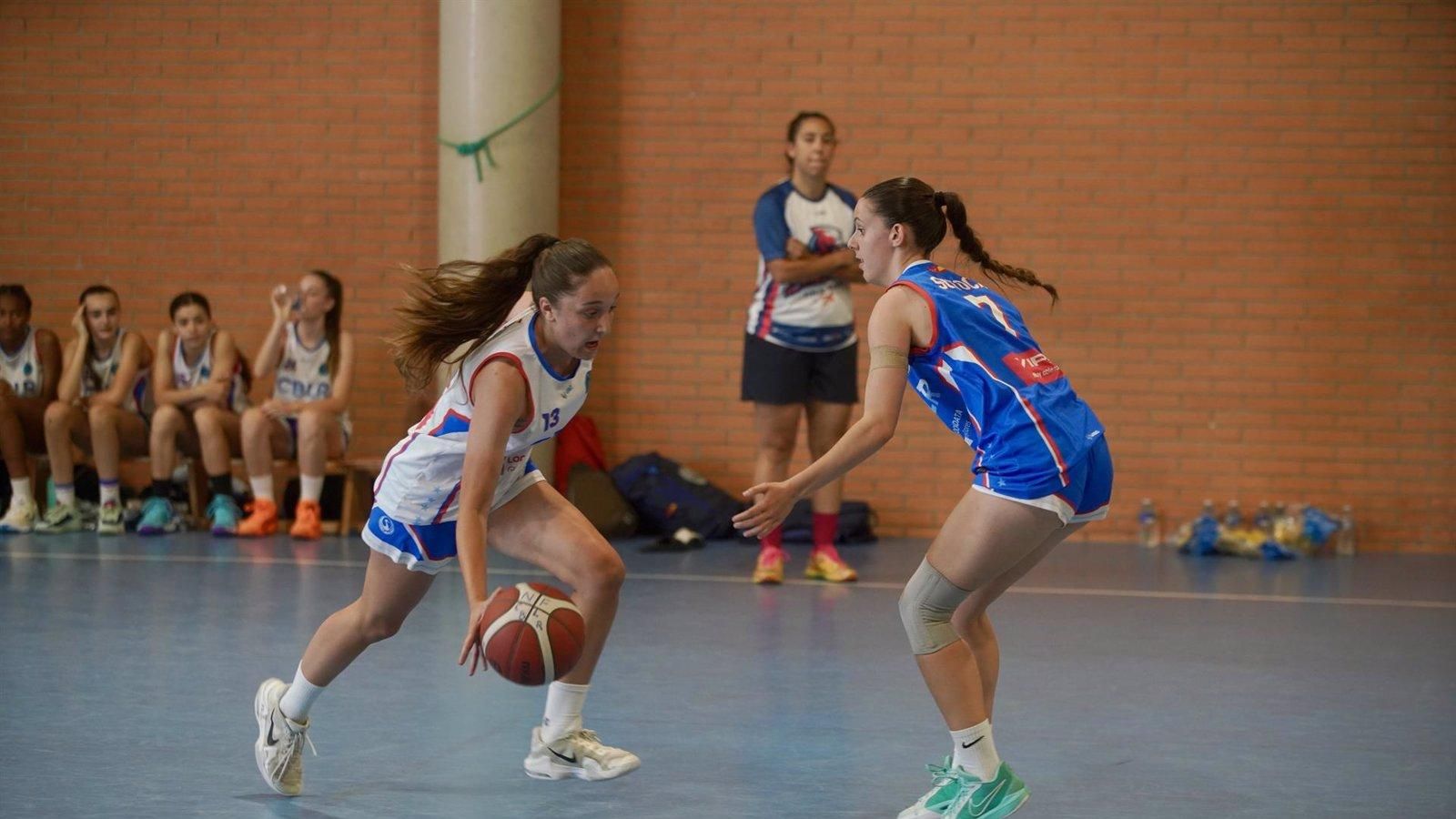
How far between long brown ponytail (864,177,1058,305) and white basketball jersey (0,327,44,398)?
635 cm

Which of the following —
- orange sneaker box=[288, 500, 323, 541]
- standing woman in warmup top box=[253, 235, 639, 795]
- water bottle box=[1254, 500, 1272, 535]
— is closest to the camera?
standing woman in warmup top box=[253, 235, 639, 795]

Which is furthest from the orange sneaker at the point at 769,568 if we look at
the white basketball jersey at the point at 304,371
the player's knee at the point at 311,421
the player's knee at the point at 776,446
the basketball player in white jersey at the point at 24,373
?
the basketball player in white jersey at the point at 24,373

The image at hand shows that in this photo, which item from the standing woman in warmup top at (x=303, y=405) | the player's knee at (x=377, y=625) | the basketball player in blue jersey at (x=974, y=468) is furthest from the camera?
the standing woman in warmup top at (x=303, y=405)

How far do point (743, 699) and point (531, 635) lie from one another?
1597 millimetres

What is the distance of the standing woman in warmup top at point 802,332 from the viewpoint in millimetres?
6867

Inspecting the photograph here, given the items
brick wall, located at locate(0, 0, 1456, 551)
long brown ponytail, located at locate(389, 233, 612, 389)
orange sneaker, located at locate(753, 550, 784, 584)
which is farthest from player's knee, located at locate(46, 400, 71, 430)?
long brown ponytail, located at locate(389, 233, 612, 389)

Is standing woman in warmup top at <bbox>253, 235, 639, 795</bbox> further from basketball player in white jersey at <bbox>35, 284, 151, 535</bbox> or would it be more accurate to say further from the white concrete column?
basketball player in white jersey at <bbox>35, 284, 151, 535</bbox>

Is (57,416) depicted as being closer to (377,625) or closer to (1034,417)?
(377,625)

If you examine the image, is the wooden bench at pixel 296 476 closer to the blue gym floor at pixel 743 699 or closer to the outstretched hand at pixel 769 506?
the blue gym floor at pixel 743 699

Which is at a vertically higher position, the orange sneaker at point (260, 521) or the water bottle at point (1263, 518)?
the water bottle at point (1263, 518)

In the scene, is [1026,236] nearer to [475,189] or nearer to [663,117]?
[663,117]

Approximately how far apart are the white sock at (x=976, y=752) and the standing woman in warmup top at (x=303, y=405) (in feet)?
17.4

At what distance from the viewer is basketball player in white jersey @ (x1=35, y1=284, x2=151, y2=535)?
8.11 meters

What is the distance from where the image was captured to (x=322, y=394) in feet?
27.6
